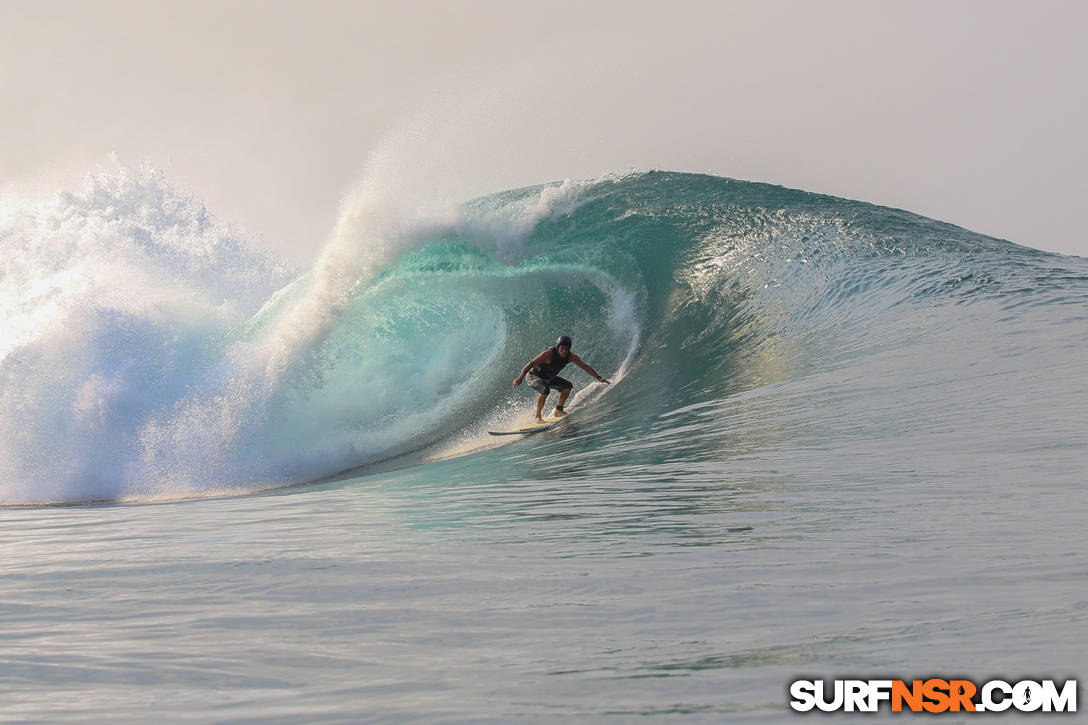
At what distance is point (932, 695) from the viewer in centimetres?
238

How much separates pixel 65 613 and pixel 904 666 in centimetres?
303

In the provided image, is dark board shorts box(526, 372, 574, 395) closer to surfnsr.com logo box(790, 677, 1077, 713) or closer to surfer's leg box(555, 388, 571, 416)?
surfer's leg box(555, 388, 571, 416)

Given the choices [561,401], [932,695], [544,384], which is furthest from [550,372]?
[932,695]

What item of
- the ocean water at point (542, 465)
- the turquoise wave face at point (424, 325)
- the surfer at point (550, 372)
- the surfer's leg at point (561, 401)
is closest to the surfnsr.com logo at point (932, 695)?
the ocean water at point (542, 465)

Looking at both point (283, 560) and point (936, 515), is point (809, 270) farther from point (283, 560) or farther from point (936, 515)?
point (283, 560)

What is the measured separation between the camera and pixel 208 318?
41.7ft

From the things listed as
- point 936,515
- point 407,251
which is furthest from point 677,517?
point 407,251

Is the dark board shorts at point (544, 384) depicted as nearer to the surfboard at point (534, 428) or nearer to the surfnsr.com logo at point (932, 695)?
the surfboard at point (534, 428)

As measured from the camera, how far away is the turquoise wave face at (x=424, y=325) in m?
10.8

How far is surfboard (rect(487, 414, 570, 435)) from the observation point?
33.6 ft

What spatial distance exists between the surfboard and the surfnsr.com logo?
7767 millimetres

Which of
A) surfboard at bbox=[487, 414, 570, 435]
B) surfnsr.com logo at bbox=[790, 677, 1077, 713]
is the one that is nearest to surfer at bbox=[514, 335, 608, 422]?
surfboard at bbox=[487, 414, 570, 435]

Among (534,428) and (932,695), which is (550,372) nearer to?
(534,428)

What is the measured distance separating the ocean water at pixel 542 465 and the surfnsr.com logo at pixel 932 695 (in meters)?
0.08
